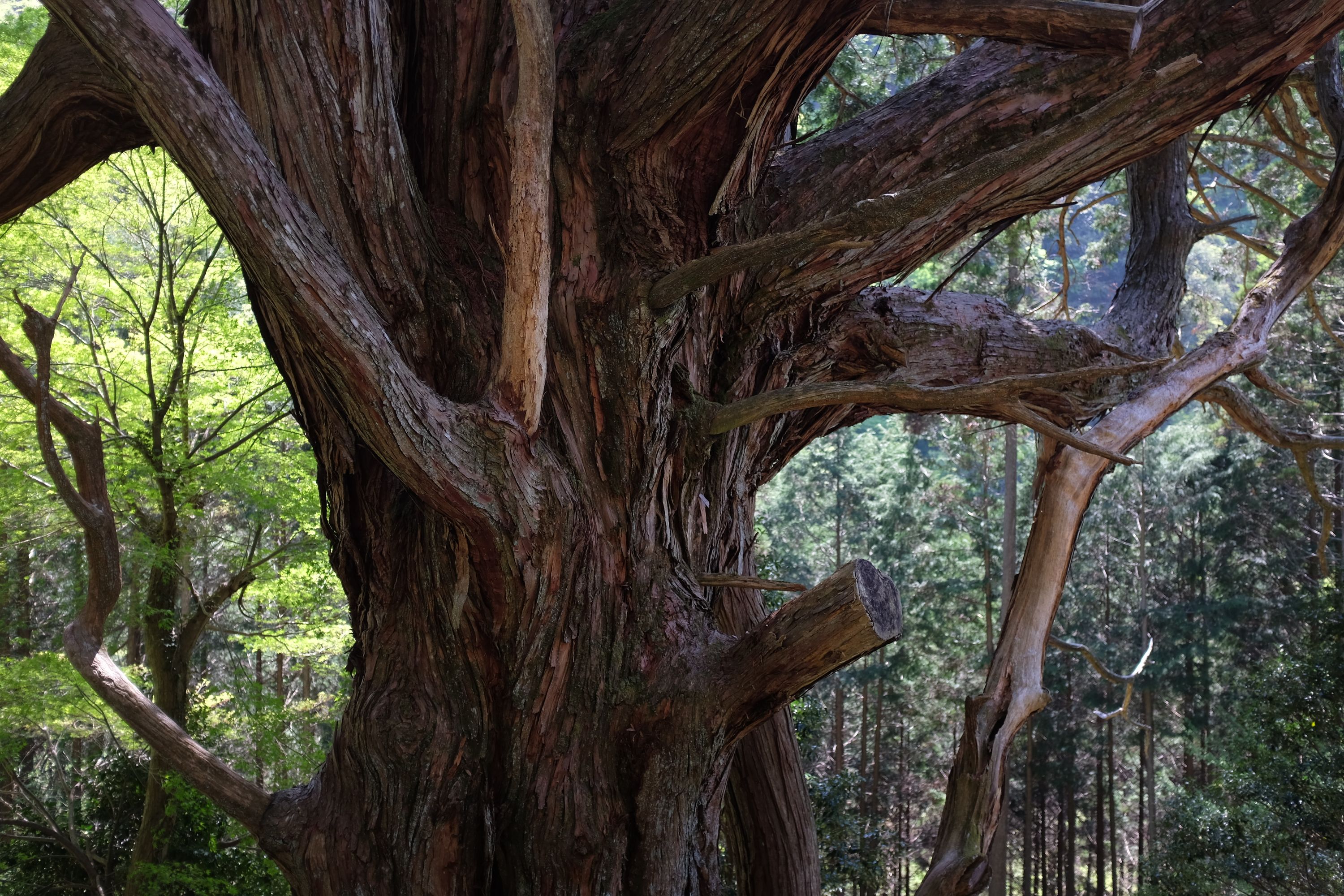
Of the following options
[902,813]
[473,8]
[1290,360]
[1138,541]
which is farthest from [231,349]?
[1138,541]

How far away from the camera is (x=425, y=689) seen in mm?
2441

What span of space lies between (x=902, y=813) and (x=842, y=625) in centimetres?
2508

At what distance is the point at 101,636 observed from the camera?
2736mm

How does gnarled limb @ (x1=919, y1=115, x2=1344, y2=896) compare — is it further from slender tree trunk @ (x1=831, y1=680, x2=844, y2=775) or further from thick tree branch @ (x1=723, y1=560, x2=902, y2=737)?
slender tree trunk @ (x1=831, y1=680, x2=844, y2=775)

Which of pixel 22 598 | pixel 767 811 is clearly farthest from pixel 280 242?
pixel 22 598

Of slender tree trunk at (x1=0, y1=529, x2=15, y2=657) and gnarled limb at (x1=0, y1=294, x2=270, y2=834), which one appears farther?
slender tree trunk at (x1=0, y1=529, x2=15, y2=657)

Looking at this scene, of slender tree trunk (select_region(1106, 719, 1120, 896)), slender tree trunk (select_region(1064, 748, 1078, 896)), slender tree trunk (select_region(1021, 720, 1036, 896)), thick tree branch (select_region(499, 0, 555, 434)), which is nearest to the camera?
thick tree branch (select_region(499, 0, 555, 434))

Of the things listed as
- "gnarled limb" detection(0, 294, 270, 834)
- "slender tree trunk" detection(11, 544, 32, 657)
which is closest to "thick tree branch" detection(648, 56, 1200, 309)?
"gnarled limb" detection(0, 294, 270, 834)

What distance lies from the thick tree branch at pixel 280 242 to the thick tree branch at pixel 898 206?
81cm

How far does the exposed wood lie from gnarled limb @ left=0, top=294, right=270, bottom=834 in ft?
4.42

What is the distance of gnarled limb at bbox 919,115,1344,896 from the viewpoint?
2539mm

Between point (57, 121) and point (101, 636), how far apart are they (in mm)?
1478

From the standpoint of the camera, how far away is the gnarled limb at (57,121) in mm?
2543

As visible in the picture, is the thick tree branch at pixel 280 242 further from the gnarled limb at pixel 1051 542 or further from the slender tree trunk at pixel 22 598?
the slender tree trunk at pixel 22 598
